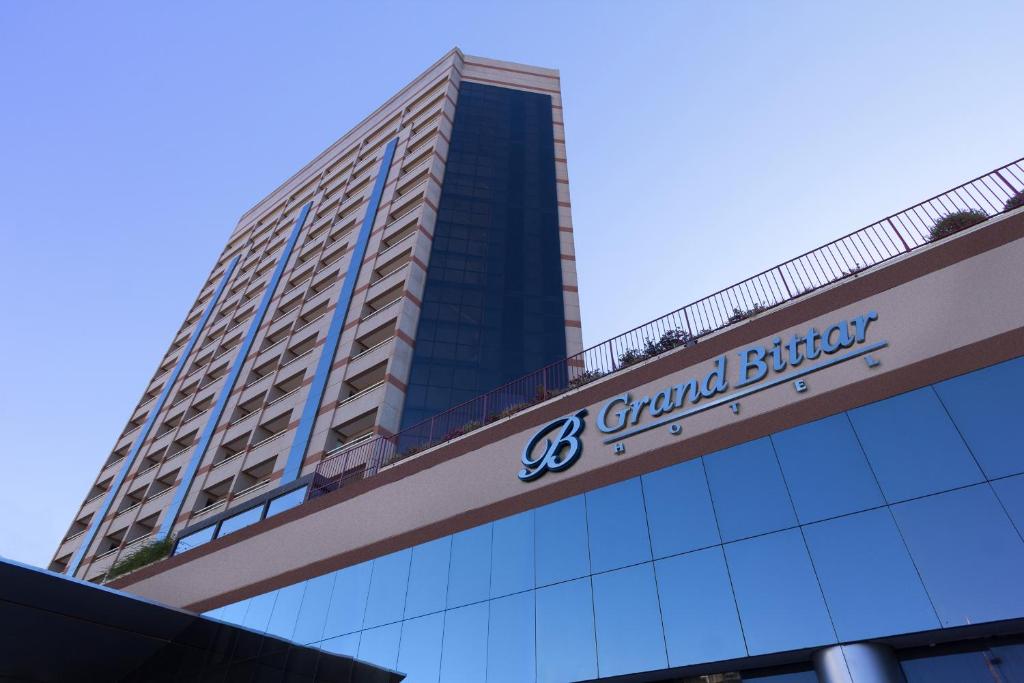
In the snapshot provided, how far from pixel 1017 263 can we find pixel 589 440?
1028 centimetres

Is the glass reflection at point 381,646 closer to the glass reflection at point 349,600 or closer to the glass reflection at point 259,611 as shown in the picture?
the glass reflection at point 349,600

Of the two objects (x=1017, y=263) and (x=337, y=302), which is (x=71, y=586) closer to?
(x=1017, y=263)

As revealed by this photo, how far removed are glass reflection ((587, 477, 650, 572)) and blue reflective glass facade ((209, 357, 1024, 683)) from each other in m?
0.03

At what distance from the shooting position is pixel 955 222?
589 inches

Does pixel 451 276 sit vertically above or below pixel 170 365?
below

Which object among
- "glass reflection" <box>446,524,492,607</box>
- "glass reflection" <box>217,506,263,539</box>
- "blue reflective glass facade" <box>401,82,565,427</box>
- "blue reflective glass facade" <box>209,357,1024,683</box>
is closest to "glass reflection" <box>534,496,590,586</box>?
"blue reflective glass facade" <box>209,357,1024,683</box>

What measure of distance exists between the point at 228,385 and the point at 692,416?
1422 inches

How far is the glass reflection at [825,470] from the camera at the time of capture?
1262cm

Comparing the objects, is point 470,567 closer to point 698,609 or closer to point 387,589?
point 387,589

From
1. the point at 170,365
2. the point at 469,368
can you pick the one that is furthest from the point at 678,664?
the point at 170,365

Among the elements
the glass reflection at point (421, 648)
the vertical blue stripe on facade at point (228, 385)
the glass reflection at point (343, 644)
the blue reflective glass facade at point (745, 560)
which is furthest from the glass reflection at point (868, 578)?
the vertical blue stripe on facade at point (228, 385)

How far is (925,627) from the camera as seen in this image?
1074 centimetres

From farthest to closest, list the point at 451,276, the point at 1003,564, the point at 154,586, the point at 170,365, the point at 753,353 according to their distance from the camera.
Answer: the point at 170,365, the point at 451,276, the point at 154,586, the point at 753,353, the point at 1003,564

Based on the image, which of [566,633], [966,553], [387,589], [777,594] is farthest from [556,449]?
[966,553]
